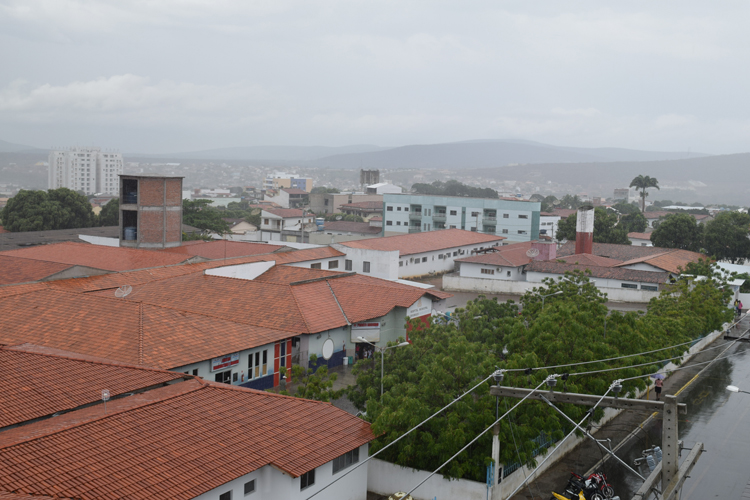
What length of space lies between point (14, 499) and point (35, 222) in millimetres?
74299

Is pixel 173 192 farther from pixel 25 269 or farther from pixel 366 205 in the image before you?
pixel 366 205

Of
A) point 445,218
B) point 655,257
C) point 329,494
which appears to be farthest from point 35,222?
point 329,494

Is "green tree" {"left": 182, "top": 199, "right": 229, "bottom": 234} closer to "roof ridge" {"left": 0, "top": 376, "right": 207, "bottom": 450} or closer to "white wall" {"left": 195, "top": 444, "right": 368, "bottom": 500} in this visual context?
"roof ridge" {"left": 0, "top": 376, "right": 207, "bottom": 450}

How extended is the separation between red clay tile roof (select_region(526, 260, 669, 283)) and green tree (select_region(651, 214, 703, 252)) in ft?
74.3

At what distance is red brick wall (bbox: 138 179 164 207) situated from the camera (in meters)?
54.8

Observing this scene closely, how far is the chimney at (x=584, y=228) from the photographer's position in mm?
65938

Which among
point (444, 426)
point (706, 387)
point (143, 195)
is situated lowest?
point (706, 387)

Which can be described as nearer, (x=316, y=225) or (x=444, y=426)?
(x=444, y=426)

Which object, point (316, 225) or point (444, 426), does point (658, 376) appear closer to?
point (444, 426)

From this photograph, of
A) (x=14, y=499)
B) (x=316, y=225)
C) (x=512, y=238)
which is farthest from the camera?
(x=316, y=225)

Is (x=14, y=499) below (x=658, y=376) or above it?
above

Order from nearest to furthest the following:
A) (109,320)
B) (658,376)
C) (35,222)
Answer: (109,320)
(658,376)
(35,222)

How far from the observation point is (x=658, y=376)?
103 ft

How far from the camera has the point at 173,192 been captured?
5656cm
